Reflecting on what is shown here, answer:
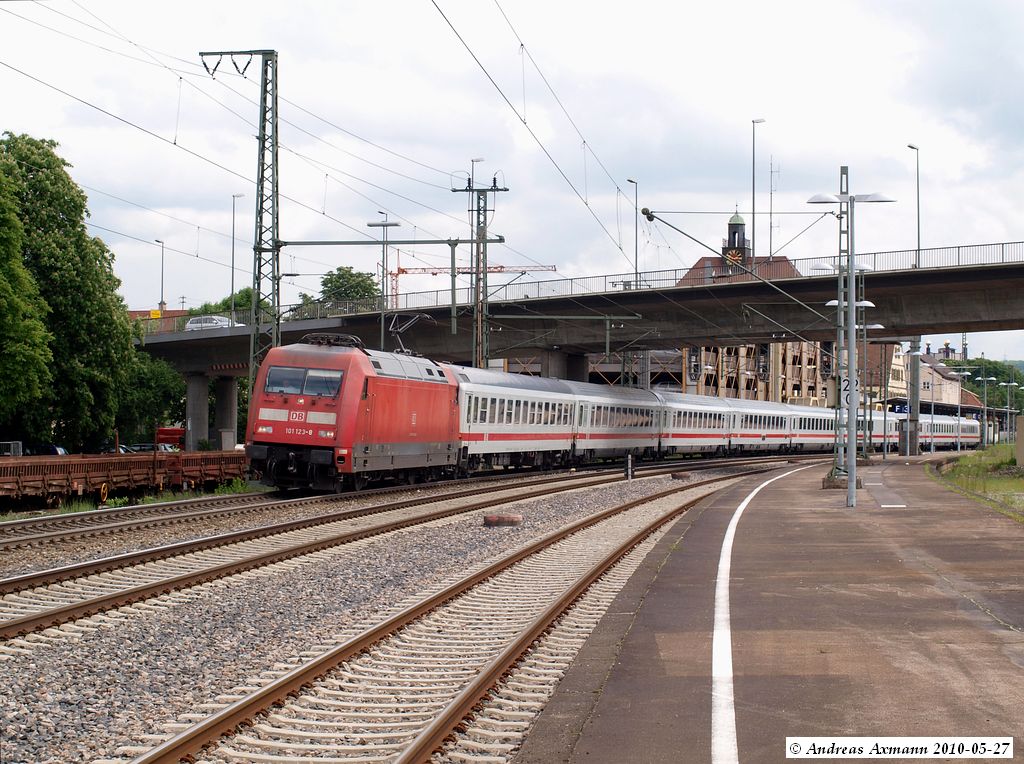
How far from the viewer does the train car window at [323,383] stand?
2531 cm

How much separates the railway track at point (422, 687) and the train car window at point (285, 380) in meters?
12.9

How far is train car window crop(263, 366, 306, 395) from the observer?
2561cm

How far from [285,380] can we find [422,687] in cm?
1812

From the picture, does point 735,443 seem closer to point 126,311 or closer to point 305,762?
point 126,311

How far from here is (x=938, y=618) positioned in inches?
410

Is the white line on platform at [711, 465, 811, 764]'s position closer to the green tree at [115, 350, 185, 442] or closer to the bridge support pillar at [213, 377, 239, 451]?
the green tree at [115, 350, 185, 442]

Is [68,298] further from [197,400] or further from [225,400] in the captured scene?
[225,400]

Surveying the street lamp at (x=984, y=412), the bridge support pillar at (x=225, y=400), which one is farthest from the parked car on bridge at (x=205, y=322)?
the street lamp at (x=984, y=412)

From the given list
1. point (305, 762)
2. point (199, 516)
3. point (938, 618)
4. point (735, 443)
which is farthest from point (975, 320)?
point (305, 762)

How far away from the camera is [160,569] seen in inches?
551

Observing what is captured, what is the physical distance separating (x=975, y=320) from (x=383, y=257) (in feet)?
87.9

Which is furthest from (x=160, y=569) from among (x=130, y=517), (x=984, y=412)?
(x=984, y=412)

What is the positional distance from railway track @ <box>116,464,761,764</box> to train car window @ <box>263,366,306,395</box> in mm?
12911

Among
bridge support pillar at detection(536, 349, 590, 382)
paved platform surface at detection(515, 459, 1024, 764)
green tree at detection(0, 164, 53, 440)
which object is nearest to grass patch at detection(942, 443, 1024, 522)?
paved platform surface at detection(515, 459, 1024, 764)
